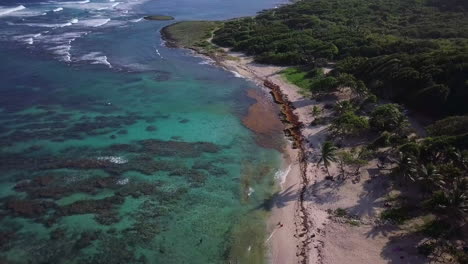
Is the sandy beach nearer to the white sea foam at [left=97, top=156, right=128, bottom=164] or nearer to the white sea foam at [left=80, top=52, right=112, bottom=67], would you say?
the white sea foam at [left=97, top=156, right=128, bottom=164]

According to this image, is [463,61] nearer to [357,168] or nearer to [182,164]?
[357,168]

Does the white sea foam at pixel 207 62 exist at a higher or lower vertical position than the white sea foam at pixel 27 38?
lower

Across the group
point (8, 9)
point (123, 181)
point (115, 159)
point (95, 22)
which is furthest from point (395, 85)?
point (8, 9)

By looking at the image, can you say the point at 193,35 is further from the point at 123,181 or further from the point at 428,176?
the point at 428,176

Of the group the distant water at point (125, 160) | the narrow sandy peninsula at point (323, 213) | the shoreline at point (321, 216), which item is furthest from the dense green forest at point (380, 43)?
the distant water at point (125, 160)

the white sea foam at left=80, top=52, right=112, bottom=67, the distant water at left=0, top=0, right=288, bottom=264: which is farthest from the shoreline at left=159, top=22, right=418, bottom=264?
the white sea foam at left=80, top=52, right=112, bottom=67

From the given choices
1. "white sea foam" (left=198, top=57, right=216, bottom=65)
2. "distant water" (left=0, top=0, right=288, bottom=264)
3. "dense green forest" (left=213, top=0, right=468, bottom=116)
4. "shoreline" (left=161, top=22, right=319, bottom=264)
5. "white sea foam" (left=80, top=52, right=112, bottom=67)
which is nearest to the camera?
"shoreline" (left=161, top=22, right=319, bottom=264)

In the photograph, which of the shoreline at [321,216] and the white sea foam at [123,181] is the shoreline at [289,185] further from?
the white sea foam at [123,181]
